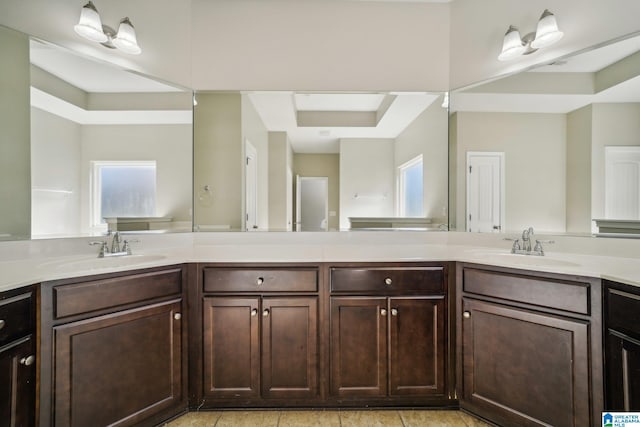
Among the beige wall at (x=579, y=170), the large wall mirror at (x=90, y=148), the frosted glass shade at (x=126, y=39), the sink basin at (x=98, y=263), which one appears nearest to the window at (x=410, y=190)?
the beige wall at (x=579, y=170)

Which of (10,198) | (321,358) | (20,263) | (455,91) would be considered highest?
(455,91)

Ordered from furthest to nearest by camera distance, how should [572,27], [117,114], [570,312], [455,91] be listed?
1. [455,91]
2. [117,114]
3. [572,27]
4. [570,312]

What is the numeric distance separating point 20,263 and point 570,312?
8.61 feet

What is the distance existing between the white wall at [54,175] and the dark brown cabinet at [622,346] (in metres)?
2.70

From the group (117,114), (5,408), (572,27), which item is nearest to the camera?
(5,408)

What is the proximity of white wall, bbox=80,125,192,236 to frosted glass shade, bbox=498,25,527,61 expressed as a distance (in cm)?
216

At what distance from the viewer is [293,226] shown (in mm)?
2244

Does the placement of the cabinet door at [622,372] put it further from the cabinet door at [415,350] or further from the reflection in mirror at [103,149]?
the reflection in mirror at [103,149]

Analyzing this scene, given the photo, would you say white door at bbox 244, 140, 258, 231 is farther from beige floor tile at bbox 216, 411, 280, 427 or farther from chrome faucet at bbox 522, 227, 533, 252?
chrome faucet at bbox 522, 227, 533, 252

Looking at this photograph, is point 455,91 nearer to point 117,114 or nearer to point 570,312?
point 570,312

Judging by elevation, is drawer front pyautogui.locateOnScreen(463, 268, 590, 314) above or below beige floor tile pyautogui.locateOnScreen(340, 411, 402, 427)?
above

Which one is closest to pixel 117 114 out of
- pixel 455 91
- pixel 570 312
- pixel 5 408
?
pixel 5 408

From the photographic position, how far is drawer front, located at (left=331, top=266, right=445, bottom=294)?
186 cm

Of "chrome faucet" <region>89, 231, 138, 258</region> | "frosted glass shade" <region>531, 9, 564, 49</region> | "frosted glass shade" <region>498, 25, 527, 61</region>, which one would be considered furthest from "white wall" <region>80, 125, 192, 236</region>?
Result: "frosted glass shade" <region>531, 9, 564, 49</region>
